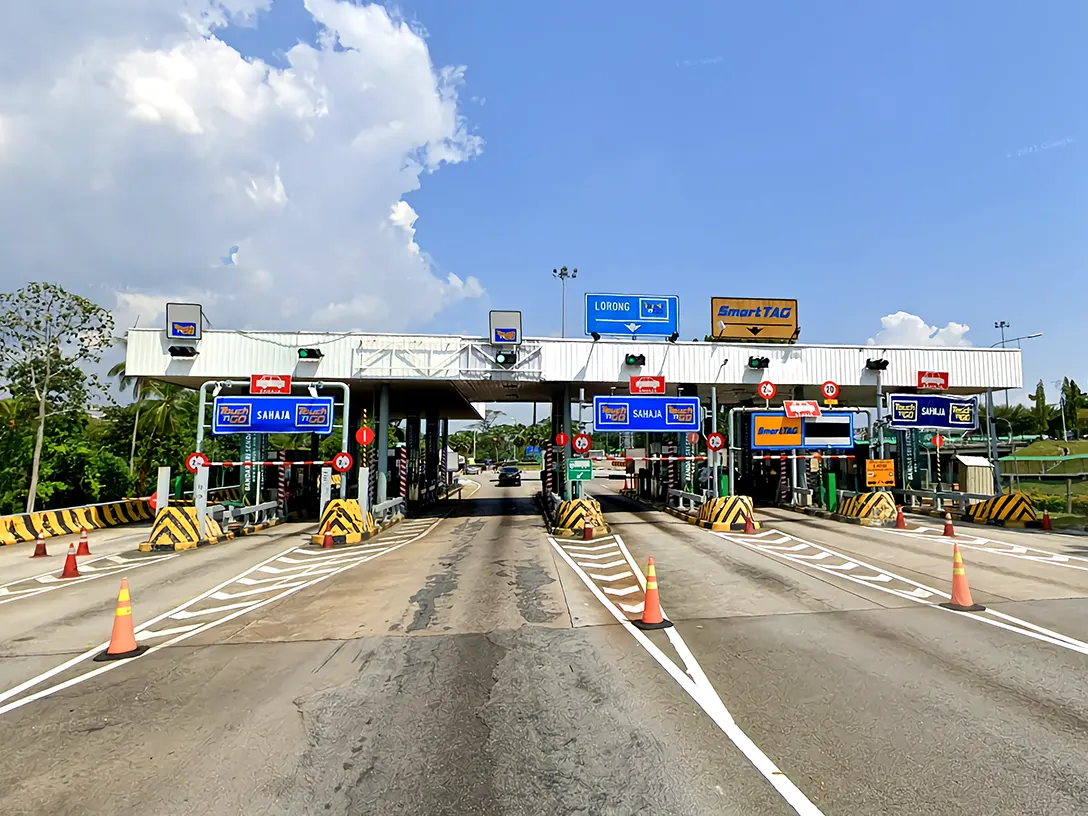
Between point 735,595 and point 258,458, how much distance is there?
22237 millimetres

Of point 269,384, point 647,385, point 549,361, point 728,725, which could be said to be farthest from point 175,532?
point 728,725

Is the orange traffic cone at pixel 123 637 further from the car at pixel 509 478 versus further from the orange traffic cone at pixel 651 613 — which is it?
the car at pixel 509 478

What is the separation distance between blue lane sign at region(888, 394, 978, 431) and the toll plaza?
0.05 m

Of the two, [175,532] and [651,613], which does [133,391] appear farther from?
[651,613]

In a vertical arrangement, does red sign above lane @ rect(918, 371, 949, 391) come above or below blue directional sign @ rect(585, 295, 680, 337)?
below

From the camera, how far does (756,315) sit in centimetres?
3047

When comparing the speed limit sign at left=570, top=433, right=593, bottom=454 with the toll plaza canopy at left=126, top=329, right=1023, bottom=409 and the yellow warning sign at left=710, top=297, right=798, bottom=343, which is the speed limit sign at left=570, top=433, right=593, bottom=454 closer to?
the toll plaza canopy at left=126, top=329, right=1023, bottom=409

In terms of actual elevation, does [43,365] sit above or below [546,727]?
above

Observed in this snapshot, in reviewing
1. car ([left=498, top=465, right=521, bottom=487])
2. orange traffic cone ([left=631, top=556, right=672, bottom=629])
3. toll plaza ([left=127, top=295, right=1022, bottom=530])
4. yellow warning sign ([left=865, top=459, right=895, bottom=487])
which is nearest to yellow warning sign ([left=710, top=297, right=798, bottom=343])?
toll plaza ([left=127, top=295, right=1022, bottom=530])

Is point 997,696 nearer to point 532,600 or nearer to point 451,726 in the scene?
point 451,726

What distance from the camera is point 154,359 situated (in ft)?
79.8

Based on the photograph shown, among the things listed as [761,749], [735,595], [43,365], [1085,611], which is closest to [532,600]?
[735,595]

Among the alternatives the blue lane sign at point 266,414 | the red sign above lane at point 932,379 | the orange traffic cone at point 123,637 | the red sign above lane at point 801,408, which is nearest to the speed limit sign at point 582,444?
the red sign above lane at point 801,408

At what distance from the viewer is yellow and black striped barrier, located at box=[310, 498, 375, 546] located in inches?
721
